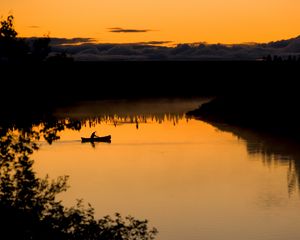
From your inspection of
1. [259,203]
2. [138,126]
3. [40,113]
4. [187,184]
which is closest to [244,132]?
[138,126]

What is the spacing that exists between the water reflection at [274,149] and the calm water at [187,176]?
4.0 inches

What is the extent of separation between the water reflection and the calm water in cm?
10

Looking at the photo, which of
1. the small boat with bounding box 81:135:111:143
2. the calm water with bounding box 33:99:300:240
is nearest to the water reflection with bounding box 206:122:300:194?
the calm water with bounding box 33:99:300:240

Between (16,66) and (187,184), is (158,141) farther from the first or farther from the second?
(16,66)

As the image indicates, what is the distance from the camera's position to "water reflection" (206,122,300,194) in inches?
2655

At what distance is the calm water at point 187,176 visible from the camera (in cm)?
4878

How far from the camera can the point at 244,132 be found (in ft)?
343

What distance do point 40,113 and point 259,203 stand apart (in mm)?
32715

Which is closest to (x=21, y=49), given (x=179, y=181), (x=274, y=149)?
(x=179, y=181)

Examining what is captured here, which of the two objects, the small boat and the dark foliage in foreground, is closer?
the dark foliage in foreground

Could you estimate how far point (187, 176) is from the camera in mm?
68000

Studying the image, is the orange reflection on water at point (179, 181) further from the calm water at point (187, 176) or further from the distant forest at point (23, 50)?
the distant forest at point (23, 50)

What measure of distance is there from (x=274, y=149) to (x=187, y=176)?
66.0 feet

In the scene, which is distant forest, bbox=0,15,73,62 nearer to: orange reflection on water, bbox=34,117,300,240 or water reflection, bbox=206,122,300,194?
orange reflection on water, bbox=34,117,300,240
